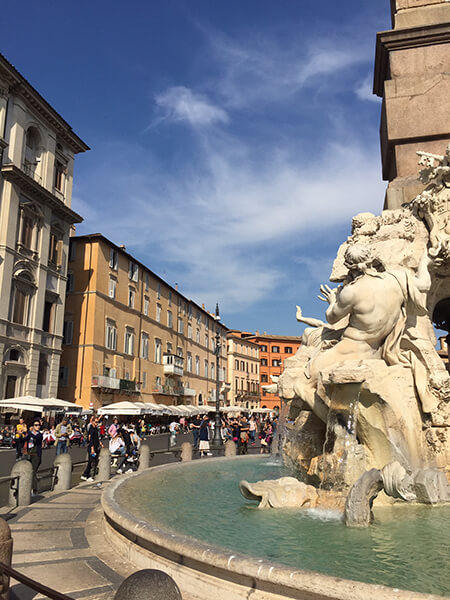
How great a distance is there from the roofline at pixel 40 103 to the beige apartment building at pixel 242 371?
4249cm

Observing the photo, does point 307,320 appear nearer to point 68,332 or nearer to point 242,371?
point 68,332

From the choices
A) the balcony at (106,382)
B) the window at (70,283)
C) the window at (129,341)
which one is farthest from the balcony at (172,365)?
the window at (70,283)

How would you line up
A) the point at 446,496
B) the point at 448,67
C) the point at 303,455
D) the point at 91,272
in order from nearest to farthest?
1. the point at 446,496
2. the point at 303,455
3. the point at 448,67
4. the point at 91,272

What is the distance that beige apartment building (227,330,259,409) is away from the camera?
7344 cm

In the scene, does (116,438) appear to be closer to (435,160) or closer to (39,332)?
(435,160)

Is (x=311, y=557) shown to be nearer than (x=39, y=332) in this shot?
Yes

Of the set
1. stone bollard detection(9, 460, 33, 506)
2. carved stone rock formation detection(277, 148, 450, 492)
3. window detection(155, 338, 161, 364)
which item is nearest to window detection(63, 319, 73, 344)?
window detection(155, 338, 161, 364)

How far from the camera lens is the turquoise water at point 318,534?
3.72m

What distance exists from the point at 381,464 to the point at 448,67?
739cm

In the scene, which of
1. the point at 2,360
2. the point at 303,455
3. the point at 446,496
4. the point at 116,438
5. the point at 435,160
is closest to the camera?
the point at 446,496

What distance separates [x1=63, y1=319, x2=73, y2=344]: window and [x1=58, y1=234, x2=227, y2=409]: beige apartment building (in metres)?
0.07

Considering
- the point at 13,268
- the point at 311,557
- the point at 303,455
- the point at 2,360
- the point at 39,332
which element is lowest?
the point at 311,557

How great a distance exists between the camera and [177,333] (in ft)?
176

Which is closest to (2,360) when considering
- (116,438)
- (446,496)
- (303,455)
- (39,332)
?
(39,332)
